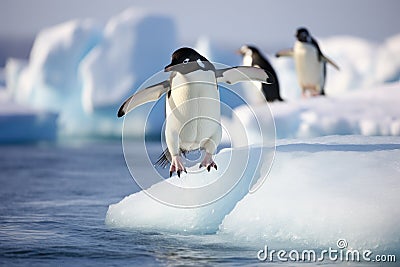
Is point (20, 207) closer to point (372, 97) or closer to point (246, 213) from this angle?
point (246, 213)

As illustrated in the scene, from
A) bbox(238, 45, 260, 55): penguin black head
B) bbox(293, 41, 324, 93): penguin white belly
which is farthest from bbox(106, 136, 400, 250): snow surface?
bbox(238, 45, 260, 55): penguin black head

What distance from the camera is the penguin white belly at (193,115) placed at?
13.6ft

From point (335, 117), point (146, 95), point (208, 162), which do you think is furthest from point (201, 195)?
point (335, 117)

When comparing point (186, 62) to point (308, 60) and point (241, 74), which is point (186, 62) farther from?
point (308, 60)

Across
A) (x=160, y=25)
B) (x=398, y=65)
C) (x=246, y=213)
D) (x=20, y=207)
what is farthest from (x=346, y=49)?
(x=246, y=213)

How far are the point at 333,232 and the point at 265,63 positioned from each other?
283 inches

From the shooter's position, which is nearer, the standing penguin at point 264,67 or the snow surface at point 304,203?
the snow surface at point 304,203

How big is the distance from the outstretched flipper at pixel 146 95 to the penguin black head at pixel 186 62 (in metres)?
0.12

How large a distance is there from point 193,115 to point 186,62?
1.00 feet

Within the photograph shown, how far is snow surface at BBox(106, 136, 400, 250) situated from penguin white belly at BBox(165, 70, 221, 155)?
23 cm

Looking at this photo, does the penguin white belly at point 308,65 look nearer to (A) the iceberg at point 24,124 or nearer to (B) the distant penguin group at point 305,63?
(B) the distant penguin group at point 305,63

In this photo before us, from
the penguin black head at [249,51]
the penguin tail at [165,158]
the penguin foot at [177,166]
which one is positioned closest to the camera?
the penguin foot at [177,166]

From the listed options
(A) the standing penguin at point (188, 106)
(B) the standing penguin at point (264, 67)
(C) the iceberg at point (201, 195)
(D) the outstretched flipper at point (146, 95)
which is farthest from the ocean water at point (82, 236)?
(B) the standing penguin at point (264, 67)

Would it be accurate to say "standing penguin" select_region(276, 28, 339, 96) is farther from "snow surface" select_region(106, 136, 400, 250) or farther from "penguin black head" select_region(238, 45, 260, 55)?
"snow surface" select_region(106, 136, 400, 250)
